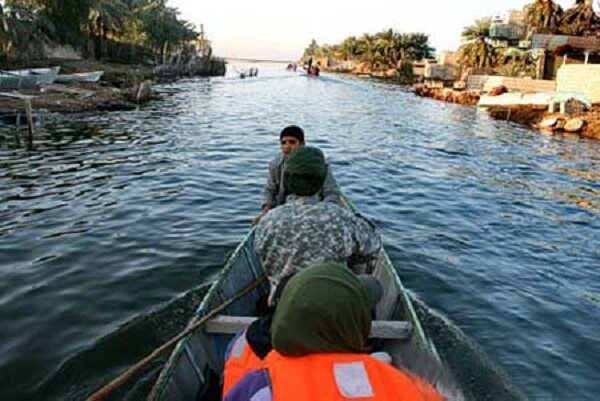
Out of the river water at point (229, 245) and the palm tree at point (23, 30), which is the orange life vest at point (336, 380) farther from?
the palm tree at point (23, 30)

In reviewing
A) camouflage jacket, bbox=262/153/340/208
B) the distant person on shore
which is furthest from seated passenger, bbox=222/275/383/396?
camouflage jacket, bbox=262/153/340/208

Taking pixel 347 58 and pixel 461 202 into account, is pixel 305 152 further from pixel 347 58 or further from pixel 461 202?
pixel 347 58

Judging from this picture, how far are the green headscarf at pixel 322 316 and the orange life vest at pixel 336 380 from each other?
0.16ft

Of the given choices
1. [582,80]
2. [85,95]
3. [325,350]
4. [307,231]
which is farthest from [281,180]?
[582,80]

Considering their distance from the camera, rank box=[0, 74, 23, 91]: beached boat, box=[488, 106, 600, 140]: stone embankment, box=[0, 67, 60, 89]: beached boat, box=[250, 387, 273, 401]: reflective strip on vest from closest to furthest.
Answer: box=[250, 387, 273, 401]: reflective strip on vest, box=[0, 74, 23, 91]: beached boat, box=[488, 106, 600, 140]: stone embankment, box=[0, 67, 60, 89]: beached boat

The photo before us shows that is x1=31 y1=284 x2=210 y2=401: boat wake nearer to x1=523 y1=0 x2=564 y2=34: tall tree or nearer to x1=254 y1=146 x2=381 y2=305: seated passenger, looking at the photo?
x1=254 y1=146 x2=381 y2=305: seated passenger

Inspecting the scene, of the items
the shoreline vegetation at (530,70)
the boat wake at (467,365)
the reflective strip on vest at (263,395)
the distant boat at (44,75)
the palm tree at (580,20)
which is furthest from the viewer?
the palm tree at (580,20)

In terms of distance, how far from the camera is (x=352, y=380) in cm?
207

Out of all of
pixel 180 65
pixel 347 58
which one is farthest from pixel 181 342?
pixel 347 58

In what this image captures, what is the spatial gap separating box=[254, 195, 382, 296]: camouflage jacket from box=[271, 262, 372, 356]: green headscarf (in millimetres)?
1469

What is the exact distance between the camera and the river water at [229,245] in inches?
231

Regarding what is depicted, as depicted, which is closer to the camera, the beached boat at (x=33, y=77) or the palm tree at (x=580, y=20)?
the beached boat at (x=33, y=77)

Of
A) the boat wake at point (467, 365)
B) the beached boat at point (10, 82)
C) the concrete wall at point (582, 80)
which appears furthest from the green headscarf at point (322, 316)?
the concrete wall at point (582, 80)

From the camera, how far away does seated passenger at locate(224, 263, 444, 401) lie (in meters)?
2.06
